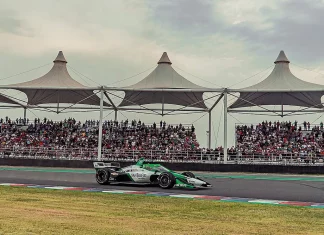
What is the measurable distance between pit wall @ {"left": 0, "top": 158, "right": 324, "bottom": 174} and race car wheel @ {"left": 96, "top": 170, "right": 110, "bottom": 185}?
1190 centimetres

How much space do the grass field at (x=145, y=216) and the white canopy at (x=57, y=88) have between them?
2172 centimetres

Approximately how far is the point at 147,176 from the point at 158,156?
15.2m

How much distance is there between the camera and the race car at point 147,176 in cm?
1448

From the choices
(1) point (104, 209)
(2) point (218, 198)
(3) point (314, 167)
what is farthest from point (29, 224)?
(3) point (314, 167)

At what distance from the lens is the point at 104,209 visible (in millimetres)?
9312

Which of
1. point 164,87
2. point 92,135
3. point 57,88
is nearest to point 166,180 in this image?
point 164,87

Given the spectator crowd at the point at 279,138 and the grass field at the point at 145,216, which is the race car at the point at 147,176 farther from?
the spectator crowd at the point at 279,138

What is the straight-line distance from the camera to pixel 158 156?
3055 centimetres

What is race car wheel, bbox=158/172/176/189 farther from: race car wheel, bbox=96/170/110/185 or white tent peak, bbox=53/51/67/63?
white tent peak, bbox=53/51/67/63

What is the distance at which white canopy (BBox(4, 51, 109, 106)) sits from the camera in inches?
1280

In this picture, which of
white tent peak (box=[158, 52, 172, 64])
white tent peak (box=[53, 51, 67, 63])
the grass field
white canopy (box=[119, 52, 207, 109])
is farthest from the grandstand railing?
the grass field

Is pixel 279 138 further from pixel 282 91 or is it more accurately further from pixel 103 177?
pixel 103 177

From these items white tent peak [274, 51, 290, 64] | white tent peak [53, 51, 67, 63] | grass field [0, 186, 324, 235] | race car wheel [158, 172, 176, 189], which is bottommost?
grass field [0, 186, 324, 235]

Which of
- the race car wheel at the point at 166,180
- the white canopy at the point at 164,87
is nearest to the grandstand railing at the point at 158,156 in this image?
the white canopy at the point at 164,87
